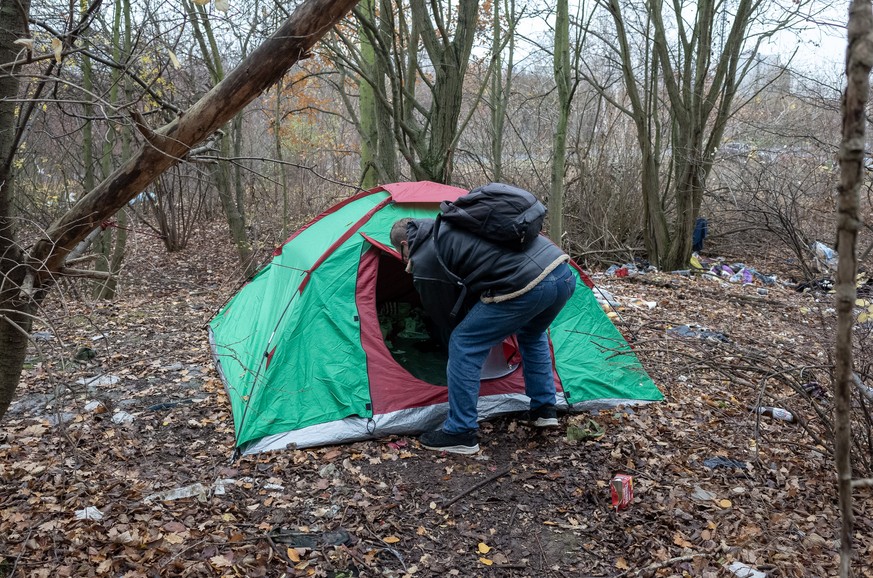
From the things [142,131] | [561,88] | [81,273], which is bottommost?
[81,273]

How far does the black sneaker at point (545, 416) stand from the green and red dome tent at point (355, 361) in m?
0.23

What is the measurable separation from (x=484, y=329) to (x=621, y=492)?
110 cm

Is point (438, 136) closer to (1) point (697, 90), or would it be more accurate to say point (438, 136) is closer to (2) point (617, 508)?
(1) point (697, 90)

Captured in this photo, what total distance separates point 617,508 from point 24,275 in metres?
2.88

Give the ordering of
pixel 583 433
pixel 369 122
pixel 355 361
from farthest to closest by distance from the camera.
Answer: pixel 369 122 → pixel 355 361 → pixel 583 433

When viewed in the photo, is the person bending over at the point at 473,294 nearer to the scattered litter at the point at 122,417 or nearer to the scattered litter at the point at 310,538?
the scattered litter at the point at 310,538

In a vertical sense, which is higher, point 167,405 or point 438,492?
point 167,405

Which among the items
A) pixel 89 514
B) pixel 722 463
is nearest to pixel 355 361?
pixel 89 514

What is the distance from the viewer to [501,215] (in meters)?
3.50

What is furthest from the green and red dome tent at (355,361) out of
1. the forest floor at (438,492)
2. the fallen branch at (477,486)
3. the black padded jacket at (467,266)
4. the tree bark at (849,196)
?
the tree bark at (849,196)

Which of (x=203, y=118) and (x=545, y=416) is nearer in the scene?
(x=203, y=118)

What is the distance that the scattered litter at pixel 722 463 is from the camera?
352 cm

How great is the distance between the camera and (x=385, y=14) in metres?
7.23

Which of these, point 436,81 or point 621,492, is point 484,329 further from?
point 436,81
